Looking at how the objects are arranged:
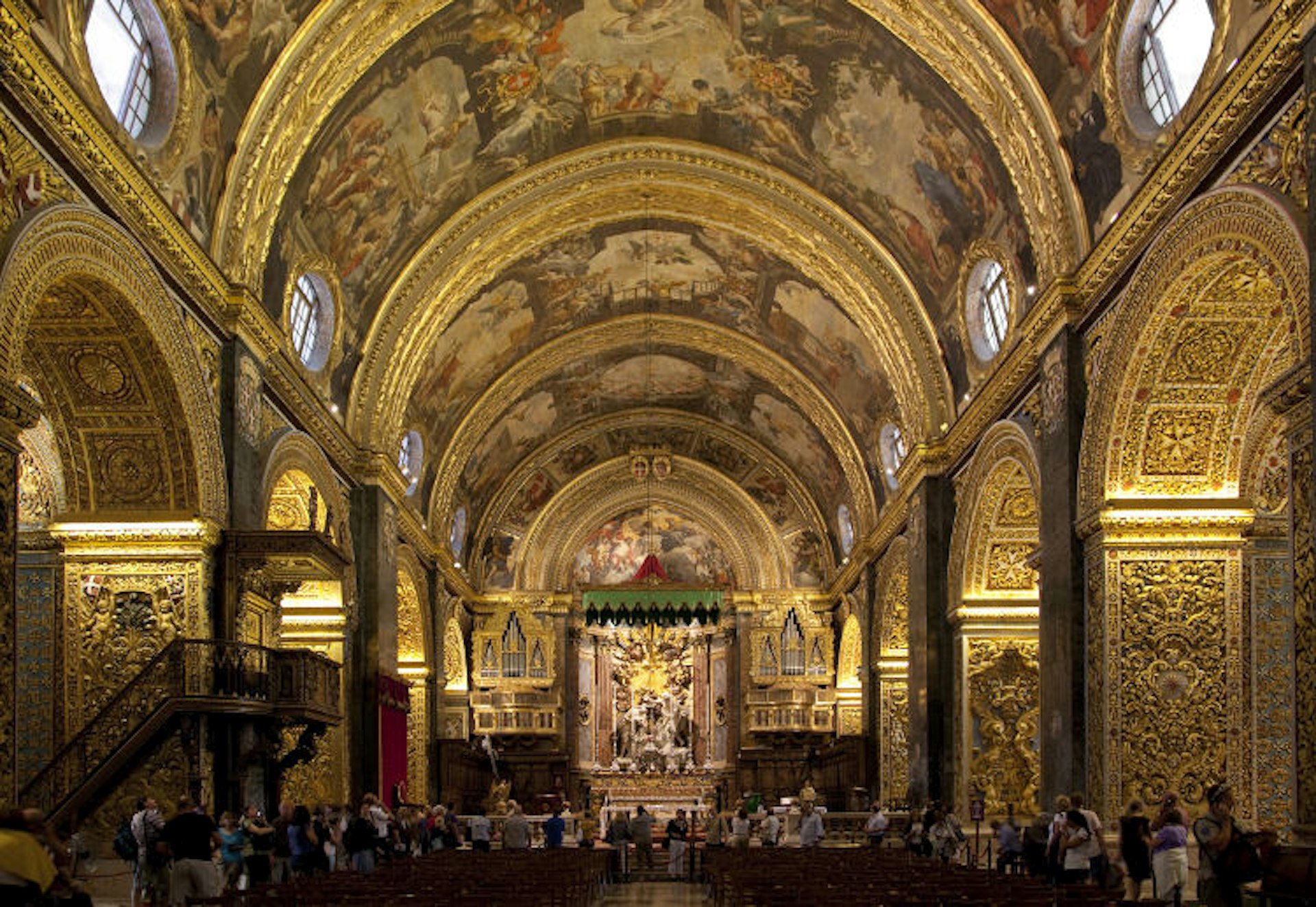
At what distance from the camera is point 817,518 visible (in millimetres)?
40656

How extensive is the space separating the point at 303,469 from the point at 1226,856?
15.1 metres

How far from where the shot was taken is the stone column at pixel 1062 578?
17828 mm

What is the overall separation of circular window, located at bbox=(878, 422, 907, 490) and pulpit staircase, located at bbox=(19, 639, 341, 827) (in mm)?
15567

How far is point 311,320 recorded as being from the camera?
78.3 ft

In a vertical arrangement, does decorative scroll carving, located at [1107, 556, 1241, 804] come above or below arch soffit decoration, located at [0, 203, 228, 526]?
below

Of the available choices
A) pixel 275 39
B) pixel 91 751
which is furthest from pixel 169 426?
pixel 275 39

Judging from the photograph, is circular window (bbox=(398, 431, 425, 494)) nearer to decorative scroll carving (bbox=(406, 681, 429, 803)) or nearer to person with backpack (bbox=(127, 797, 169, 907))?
decorative scroll carving (bbox=(406, 681, 429, 803))

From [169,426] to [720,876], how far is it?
27.8 ft

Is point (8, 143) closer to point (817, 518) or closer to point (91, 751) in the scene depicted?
point (91, 751)

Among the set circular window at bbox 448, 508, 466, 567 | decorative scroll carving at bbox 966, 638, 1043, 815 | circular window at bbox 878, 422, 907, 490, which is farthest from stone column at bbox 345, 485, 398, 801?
circular window at bbox 878, 422, 907, 490

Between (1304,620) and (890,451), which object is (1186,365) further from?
(890,451)

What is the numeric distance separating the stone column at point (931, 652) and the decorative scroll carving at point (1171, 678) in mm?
8177

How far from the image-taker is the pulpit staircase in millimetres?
15453

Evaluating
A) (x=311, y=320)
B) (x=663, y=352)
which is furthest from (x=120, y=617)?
(x=663, y=352)
